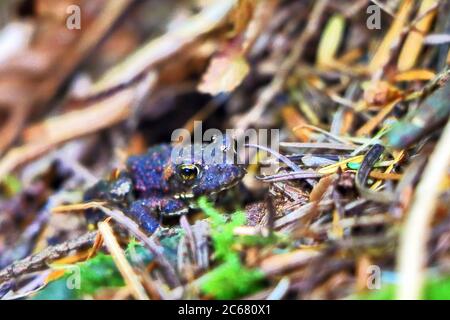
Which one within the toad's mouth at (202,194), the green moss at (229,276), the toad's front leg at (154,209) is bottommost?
the green moss at (229,276)

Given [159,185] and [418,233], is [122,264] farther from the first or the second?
[418,233]

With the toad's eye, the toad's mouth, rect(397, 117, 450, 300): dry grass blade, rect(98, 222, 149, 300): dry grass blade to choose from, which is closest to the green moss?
rect(98, 222, 149, 300): dry grass blade

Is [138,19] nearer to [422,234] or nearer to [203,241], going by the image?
[203,241]

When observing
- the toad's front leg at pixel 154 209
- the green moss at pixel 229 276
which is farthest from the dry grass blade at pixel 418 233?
the toad's front leg at pixel 154 209

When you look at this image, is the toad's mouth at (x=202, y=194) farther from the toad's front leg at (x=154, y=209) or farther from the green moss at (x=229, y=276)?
the green moss at (x=229, y=276)

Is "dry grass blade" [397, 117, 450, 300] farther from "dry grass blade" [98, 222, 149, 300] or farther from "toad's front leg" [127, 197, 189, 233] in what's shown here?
"toad's front leg" [127, 197, 189, 233]

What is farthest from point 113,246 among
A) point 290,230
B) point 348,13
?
point 348,13

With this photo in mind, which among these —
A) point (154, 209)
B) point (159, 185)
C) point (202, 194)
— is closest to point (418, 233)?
point (202, 194)
